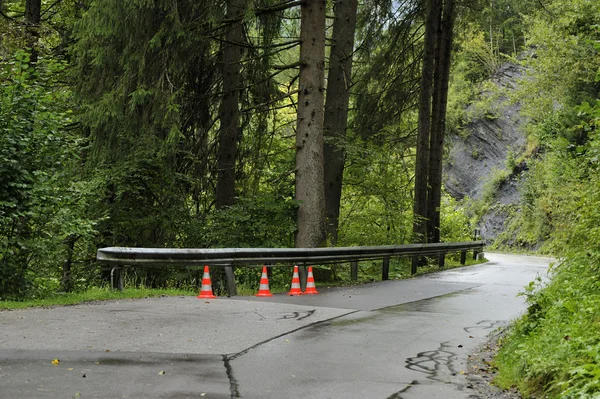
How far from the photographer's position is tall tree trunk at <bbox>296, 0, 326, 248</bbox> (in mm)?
17562

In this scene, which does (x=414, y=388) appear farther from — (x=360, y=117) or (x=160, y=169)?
(x=360, y=117)

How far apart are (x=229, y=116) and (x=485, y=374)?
47.5 feet

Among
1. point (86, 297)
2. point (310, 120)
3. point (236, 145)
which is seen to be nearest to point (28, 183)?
point (86, 297)

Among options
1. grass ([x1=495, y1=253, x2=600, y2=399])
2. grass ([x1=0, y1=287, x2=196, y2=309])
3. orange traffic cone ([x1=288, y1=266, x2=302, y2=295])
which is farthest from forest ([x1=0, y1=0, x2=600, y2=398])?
orange traffic cone ([x1=288, y1=266, x2=302, y2=295])

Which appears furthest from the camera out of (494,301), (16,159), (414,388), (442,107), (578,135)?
(578,135)

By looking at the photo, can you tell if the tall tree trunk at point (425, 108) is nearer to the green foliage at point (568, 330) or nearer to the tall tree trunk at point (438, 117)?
the tall tree trunk at point (438, 117)

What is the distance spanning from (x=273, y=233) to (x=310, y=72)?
4.21 m

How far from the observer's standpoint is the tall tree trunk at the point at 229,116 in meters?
21.0

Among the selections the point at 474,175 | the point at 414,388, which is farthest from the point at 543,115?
→ the point at 414,388

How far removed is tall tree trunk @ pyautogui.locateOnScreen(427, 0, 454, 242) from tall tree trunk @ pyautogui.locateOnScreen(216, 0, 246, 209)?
1026 cm

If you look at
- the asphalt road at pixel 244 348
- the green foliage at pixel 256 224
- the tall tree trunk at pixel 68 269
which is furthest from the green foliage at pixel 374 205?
the asphalt road at pixel 244 348

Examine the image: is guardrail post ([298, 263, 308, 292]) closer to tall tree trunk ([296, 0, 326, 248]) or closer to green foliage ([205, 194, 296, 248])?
tall tree trunk ([296, 0, 326, 248])

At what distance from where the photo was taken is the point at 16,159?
1413 cm

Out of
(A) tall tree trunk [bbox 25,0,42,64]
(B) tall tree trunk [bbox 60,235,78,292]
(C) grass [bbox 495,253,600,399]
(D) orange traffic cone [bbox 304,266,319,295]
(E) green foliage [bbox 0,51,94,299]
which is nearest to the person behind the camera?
(C) grass [bbox 495,253,600,399]
